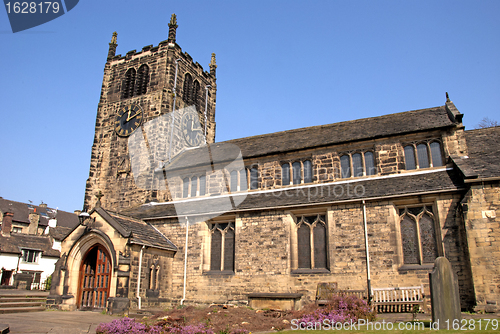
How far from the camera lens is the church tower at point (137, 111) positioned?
26.1 m

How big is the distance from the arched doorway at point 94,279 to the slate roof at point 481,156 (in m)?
15.4

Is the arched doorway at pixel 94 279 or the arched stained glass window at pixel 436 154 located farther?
the arched stained glass window at pixel 436 154

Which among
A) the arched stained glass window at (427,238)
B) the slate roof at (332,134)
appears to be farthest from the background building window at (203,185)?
the arched stained glass window at (427,238)

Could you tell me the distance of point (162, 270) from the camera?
18.2m

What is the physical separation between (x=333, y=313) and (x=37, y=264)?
37.7 meters

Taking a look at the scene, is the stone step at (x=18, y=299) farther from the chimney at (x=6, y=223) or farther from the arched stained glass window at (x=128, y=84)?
the chimney at (x=6, y=223)

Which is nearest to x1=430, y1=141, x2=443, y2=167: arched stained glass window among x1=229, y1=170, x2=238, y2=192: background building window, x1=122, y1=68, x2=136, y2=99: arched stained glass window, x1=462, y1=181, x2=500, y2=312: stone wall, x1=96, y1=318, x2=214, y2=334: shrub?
x1=462, y1=181, x2=500, y2=312: stone wall

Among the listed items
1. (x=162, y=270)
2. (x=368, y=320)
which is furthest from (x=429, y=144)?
(x=162, y=270)

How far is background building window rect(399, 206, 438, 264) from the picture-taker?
1471cm

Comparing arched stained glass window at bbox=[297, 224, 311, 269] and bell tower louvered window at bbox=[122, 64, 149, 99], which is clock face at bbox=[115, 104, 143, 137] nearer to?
bell tower louvered window at bbox=[122, 64, 149, 99]

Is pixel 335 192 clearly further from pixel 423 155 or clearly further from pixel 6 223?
pixel 6 223

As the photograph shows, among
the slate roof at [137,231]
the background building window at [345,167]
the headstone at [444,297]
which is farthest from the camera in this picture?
the background building window at [345,167]

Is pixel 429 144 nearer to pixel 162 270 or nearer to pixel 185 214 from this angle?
pixel 185 214

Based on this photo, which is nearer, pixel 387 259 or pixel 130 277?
pixel 387 259
